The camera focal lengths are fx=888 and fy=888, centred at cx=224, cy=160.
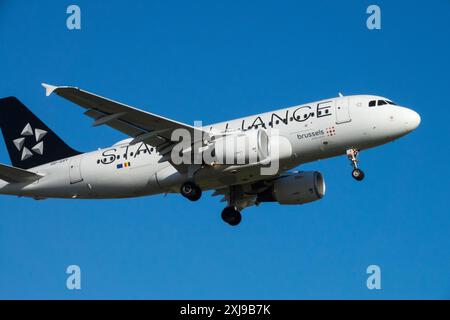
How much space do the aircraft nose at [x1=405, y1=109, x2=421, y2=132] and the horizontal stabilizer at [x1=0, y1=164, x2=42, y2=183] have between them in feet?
58.1

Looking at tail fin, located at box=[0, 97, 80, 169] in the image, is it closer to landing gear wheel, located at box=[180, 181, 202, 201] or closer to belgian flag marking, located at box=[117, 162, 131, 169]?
belgian flag marking, located at box=[117, 162, 131, 169]

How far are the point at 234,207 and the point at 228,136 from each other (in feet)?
19.8

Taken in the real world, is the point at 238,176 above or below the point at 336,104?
below

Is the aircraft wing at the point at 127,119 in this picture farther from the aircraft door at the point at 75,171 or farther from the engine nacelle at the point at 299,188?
the engine nacelle at the point at 299,188

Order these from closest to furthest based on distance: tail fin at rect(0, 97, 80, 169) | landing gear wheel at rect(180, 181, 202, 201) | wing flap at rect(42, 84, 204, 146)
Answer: wing flap at rect(42, 84, 204, 146) → landing gear wheel at rect(180, 181, 202, 201) → tail fin at rect(0, 97, 80, 169)

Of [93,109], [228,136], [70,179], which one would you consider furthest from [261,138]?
[70,179]

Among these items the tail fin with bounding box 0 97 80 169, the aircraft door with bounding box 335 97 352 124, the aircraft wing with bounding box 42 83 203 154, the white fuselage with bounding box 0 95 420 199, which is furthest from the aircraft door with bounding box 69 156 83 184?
the aircraft door with bounding box 335 97 352 124

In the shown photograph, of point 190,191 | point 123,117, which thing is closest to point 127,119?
point 123,117

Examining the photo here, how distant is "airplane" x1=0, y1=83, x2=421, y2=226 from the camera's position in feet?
127

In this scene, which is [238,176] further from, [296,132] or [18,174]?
[18,174]

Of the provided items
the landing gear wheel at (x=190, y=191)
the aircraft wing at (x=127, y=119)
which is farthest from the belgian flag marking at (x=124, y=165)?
the landing gear wheel at (x=190, y=191)

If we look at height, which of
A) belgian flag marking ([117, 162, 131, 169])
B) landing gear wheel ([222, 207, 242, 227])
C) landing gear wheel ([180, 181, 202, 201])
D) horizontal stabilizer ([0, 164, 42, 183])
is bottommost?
landing gear wheel ([222, 207, 242, 227])

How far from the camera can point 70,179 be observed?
42594 millimetres

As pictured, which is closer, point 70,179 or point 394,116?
point 394,116
